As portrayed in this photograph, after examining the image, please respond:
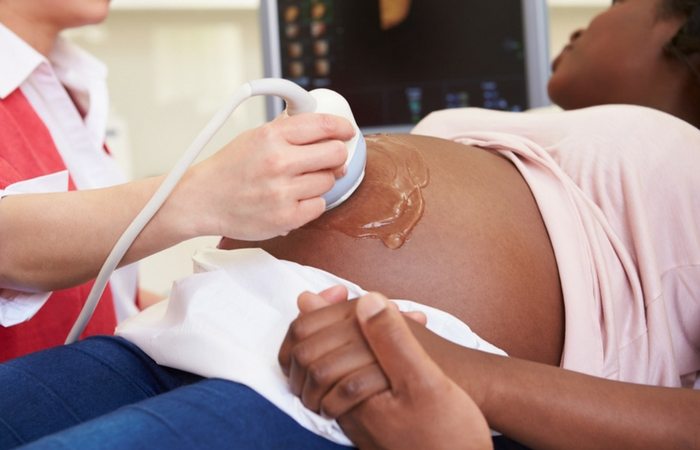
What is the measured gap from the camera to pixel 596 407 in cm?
66

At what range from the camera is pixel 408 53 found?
6.05ft

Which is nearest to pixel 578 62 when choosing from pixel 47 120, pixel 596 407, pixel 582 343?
pixel 582 343

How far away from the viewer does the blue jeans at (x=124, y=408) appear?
1.77 feet

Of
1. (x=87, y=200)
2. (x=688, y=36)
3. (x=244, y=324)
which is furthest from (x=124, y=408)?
(x=688, y=36)

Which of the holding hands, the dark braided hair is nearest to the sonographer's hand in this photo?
the holding hands

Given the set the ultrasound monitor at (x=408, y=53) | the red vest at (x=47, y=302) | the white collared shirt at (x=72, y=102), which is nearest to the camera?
the red vest at (x=47, y=302)

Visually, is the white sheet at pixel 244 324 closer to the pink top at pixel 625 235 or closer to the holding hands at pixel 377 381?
the holding hands at pixel 377 381

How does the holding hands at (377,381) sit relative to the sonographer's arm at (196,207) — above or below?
below

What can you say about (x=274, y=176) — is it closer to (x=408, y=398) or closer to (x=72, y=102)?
(x=408, y=398)

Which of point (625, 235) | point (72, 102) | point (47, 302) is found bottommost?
point (47, 302)

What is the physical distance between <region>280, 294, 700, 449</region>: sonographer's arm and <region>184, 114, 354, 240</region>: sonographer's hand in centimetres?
10

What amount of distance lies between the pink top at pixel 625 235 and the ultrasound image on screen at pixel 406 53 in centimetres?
89

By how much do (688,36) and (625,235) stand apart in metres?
0.37

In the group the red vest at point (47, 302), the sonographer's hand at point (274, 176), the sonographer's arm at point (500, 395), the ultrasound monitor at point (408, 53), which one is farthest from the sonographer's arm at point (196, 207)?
the ultrasound monitor at point (408, 53)
